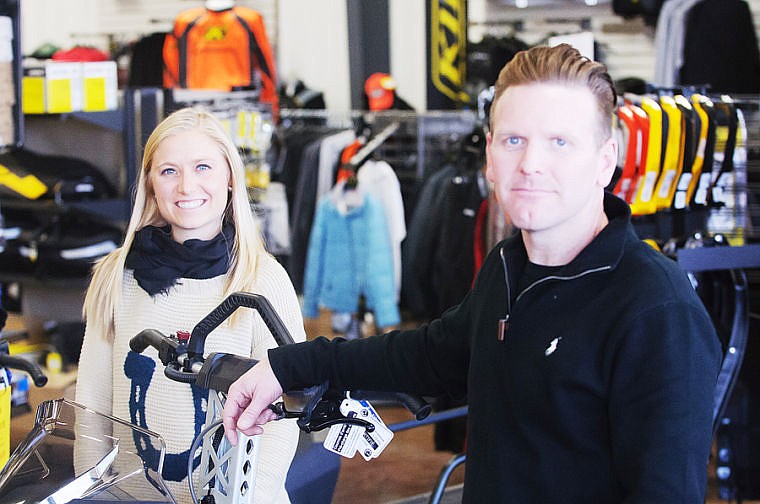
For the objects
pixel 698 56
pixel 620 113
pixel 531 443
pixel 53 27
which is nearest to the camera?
pixel 531 443

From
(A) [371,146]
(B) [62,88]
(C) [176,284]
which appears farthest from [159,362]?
(A) [371,146]

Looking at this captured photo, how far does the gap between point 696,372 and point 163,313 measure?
1.12m

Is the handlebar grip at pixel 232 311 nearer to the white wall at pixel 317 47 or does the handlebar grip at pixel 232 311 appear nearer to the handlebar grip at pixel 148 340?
the handlebar grip at pixel 148 340

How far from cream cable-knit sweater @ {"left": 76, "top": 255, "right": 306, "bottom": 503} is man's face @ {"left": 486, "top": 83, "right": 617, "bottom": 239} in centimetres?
75

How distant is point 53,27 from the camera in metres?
8.94

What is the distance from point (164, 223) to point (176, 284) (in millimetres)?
173

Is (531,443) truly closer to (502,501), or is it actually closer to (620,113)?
(502,501)

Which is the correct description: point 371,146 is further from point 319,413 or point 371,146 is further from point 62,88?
point 319,413

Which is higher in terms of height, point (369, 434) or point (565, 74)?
point (565, 74)

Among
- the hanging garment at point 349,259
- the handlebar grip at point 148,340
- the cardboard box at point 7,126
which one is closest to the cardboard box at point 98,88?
the cardboard box at point 7,126

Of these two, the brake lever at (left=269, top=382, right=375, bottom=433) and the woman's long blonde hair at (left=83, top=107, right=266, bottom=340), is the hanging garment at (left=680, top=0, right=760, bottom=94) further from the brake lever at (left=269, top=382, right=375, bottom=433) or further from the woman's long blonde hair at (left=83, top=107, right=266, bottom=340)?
the brake lever at (left=269, top=382, right=375, bottom=433)

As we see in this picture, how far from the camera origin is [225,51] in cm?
688

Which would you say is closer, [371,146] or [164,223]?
[164,223]

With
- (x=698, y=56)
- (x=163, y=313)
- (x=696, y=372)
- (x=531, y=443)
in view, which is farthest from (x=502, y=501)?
(x=698, y=56)
